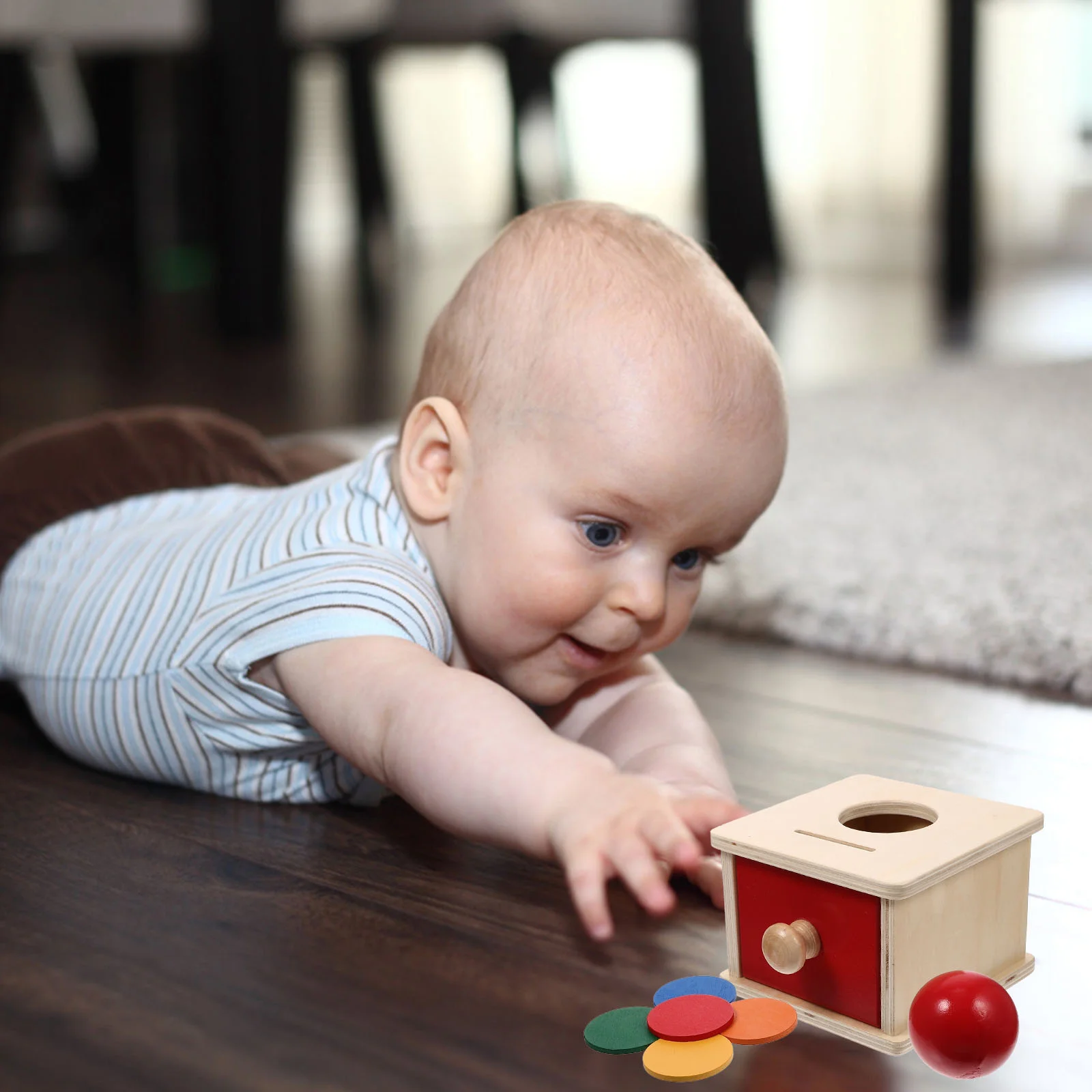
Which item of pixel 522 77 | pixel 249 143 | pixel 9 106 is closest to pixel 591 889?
pixel 249 143

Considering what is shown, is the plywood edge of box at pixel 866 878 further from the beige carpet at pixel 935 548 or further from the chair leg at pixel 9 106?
the chair leg at pixel 9 106

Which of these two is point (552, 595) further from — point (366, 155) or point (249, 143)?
point (366, 155)

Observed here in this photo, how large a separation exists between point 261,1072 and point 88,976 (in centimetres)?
11

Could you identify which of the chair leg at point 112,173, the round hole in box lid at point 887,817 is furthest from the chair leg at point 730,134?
the round hole in box lid at point 887,817

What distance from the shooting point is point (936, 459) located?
61.0 inches

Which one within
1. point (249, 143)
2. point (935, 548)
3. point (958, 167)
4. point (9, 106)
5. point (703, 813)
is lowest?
point (935, 548)

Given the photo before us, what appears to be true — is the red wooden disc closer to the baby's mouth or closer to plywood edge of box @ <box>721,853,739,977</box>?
plywood edge of box @ <box>721,853,739,977</box>

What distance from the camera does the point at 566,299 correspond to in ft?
2.27

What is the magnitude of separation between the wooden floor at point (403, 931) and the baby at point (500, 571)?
0.13 ft

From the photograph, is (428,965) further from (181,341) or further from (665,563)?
(181,341)

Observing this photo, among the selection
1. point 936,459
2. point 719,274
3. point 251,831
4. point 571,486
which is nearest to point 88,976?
point 251,831

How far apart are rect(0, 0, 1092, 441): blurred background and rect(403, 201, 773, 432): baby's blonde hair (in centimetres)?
119

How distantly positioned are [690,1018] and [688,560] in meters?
0.26

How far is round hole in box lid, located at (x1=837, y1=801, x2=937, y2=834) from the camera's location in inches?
21.7
